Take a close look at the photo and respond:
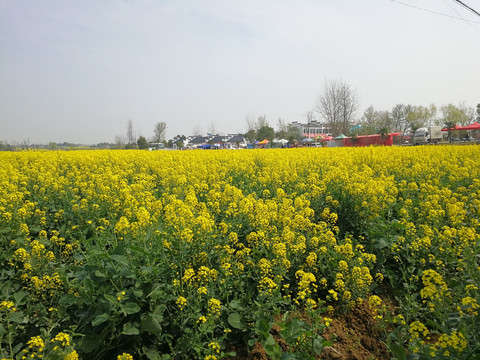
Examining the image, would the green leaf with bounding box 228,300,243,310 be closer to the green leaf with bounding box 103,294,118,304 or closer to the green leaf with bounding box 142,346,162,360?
the green leaf with bounding box 142,346,162,360

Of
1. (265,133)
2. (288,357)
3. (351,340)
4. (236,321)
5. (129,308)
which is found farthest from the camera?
(265,133)

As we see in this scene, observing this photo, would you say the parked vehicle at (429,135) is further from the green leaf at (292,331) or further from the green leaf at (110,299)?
the green leaf at (110,299)

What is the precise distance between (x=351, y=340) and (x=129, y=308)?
6.85ft

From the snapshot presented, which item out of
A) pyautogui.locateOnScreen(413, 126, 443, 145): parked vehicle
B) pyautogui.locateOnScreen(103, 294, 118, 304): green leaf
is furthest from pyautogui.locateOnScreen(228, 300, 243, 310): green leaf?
pyautogui.locateOnScreen(413, 126, 443, 145): parked vehicle

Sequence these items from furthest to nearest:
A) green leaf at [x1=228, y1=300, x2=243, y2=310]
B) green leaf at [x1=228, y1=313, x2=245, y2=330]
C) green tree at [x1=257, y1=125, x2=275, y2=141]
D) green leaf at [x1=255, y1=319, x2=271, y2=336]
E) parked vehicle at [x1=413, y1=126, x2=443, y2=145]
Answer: green tree at [x1=257, y1=125, x2=275, y2=141] < parked vehicle at [x1=413, y1=126, x2=443, y2=145] < green leaf at [x1=228, y1=300, x2=243, y2=310] < green leaf at [x1=228, y1=313, x2=245, y2=330] < green leaf at [x1=255, y1=319, x2=271, y2=336]

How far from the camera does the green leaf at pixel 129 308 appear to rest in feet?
7.89

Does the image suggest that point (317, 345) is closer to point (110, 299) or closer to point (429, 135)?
point (110, 299)

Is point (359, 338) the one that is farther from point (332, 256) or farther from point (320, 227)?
point (320, 227)

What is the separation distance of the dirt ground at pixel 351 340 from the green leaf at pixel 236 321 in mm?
300

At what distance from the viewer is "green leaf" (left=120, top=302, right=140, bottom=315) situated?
7.89ft

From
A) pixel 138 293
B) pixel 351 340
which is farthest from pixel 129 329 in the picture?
pixel 351 340

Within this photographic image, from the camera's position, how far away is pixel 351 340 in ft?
9.88

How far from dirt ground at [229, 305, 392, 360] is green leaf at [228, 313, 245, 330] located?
300 mm

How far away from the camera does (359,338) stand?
9.99ft
